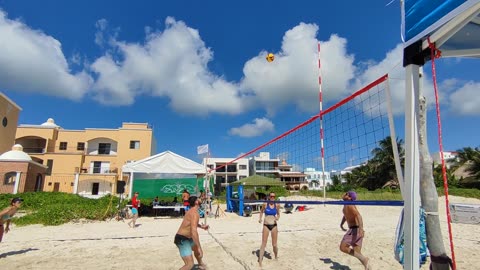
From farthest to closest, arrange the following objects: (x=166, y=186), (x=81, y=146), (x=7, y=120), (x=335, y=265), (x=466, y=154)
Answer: (x=81, y=146) < (x=466, y=154) < (x=7, y=120) < (x=166, y=186) < (x=335, y=265)

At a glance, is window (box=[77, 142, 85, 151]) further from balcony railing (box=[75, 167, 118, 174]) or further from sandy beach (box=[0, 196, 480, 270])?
sandy beach (box=[0, 196, 480, 270])

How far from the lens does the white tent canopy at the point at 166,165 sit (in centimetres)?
1186

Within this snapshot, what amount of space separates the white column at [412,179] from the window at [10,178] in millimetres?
19493

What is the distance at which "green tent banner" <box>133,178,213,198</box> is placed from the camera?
40.7 feet

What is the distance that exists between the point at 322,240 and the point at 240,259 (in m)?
2.58

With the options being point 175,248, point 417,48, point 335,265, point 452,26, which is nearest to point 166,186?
point 175,248

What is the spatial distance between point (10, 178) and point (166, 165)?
1094 cm

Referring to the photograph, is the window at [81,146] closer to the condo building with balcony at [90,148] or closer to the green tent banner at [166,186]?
the condo building with balcony at [90,148]

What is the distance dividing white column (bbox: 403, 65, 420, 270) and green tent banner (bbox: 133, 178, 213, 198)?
35.0 ft

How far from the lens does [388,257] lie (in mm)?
5621

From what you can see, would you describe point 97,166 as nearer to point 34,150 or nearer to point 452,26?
point 34,150

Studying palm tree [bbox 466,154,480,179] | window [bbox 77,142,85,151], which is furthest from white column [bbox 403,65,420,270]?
window [bbox 77,142,85,151]

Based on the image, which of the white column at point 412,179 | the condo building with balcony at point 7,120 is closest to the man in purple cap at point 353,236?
the white column at point 412,179

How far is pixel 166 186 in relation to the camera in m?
12.6
